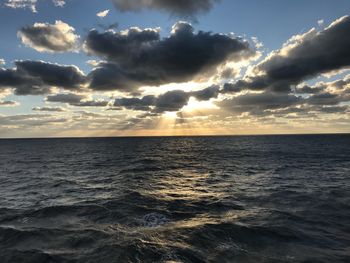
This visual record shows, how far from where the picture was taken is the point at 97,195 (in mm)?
28141

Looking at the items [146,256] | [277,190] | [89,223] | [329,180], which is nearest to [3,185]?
[89,223]

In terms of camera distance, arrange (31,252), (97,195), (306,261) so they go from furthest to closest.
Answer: (97,195) → (31,252) → (306,261)

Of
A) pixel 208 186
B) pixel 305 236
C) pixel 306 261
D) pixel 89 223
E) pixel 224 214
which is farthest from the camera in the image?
pixel 208 186

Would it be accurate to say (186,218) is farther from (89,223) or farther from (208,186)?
(208,186)

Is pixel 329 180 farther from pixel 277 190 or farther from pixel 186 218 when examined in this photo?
pixel 186 218

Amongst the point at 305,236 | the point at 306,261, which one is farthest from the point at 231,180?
the point at 306,261

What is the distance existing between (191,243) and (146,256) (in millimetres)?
2789

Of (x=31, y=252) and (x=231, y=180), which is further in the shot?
(x=231, y=180)

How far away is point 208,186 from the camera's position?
1328 inches

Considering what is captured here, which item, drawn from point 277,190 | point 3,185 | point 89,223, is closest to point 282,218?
point 277,190

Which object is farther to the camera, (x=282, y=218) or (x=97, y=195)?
(x=97, y=195)

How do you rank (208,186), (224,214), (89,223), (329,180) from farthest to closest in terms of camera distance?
(329,180) < (208,186) < (224,214) < (89,223)

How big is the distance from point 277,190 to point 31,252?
24062mm

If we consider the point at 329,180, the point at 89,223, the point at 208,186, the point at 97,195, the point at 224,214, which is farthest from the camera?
the point at 329,180
